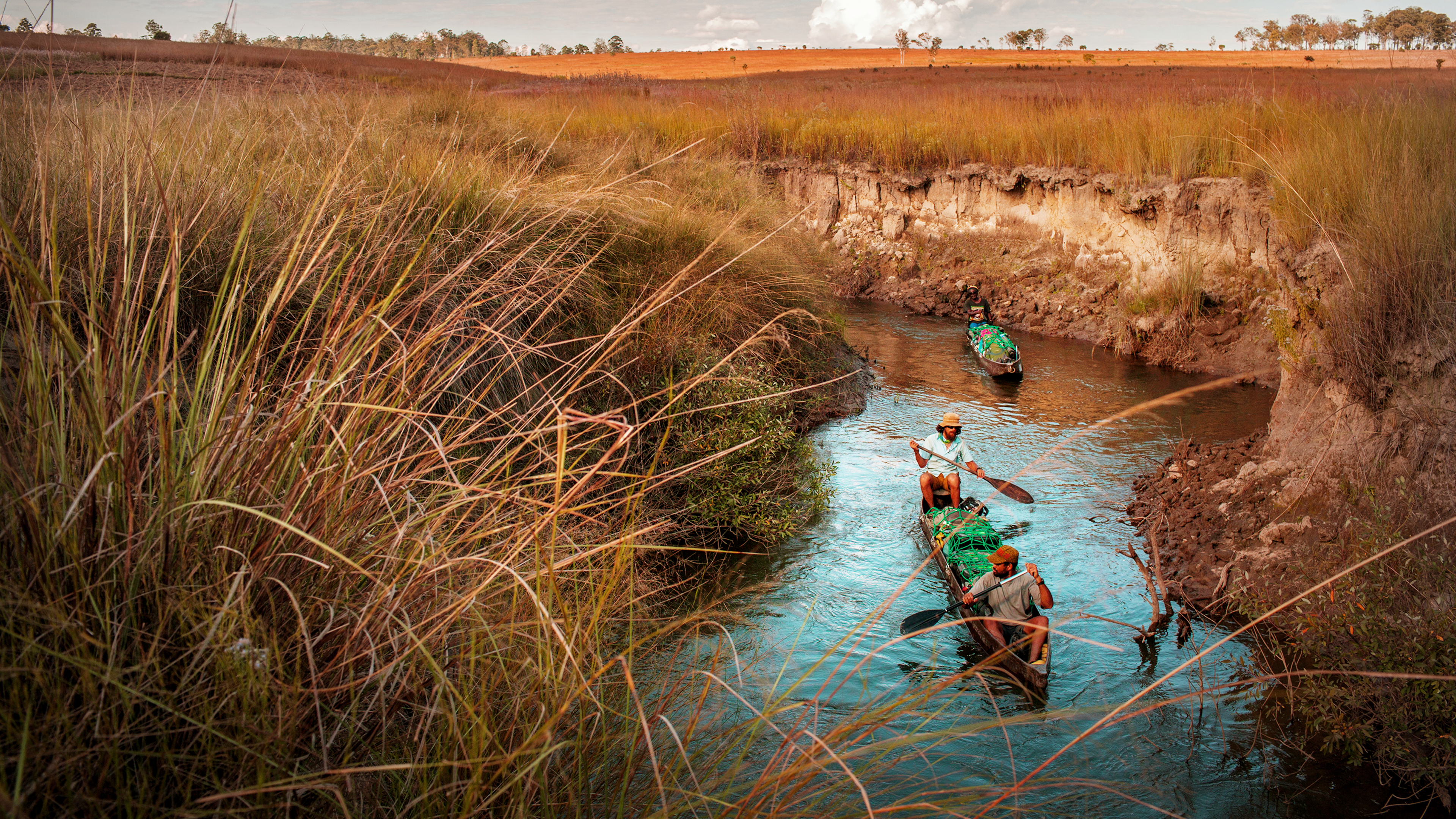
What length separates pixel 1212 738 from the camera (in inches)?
210

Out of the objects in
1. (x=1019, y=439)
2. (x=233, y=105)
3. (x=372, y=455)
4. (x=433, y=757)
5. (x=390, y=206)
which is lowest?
(x=1019, y=439)

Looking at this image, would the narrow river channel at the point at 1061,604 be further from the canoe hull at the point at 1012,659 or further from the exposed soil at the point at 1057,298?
the exposed soil at the point at 1057,298

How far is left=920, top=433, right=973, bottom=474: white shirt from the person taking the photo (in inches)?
338

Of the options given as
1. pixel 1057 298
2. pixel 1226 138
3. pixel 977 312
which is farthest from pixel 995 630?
pixel 1057 298

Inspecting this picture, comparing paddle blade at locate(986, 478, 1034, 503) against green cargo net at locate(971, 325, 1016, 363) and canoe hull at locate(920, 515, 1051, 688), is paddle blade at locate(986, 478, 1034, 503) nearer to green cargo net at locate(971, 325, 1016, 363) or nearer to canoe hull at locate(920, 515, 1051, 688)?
canoe hull at locate(920, 515, 1051, 688)

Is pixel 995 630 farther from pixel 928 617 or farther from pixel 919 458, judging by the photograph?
pixel 919 458

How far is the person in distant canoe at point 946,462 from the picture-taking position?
8.46 m

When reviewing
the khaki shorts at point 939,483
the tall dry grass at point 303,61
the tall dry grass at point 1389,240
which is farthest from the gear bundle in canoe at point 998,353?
the tall dry grass at point 303,61

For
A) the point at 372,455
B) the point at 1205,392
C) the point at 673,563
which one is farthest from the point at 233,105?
the point at 1205,392

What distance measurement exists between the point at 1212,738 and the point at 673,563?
4003 mm

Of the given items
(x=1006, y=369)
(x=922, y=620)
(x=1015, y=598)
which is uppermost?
(x=1006, y=369)

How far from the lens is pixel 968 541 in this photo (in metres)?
7.27

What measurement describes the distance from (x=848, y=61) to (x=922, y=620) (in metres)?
68.6

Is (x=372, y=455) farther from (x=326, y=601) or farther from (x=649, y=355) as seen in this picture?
(x=649, y=355)
